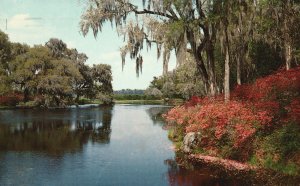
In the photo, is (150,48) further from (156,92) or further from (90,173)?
(156,92)

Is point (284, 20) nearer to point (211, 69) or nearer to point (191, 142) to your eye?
point (211, 69)

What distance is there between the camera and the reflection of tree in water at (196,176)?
44.0ft

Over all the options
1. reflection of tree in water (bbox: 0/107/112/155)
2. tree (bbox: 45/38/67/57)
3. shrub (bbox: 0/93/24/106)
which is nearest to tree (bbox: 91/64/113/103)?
tree (bbox: 45/38/67/57)

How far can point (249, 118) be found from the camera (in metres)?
16.4

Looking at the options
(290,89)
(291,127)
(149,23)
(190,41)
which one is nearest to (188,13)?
(190,41)

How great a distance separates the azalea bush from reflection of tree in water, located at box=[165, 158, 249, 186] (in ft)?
6.21

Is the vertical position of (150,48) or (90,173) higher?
(150,48)

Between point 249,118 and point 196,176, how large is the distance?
3.66 meters

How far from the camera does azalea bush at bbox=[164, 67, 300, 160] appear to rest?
1605 cm

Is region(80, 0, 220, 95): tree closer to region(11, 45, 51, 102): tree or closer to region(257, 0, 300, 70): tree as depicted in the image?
region(257, 0, 300, 70): tree

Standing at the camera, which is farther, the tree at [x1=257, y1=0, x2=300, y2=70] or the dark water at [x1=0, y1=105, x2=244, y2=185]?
the tree at [x1=257, y1=0, x2=300, y2=70]

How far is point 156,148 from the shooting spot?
21.2 m

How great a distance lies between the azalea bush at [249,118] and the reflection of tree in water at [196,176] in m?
1.89

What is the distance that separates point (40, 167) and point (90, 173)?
7.81ft
